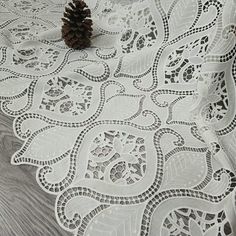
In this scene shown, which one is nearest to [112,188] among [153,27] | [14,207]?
[14,207]

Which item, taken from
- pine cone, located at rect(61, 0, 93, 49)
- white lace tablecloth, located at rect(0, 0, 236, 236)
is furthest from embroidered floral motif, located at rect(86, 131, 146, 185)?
pine cone, located at rect(61, 0, 93, 49)

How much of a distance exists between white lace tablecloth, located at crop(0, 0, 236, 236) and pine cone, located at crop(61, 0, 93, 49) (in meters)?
0.02

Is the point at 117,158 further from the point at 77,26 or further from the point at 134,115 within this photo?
the point at 77,26

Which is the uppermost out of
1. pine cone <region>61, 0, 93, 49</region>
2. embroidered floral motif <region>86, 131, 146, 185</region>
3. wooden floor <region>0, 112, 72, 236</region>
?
pine cone <region>61, 0, 93, 49</region>

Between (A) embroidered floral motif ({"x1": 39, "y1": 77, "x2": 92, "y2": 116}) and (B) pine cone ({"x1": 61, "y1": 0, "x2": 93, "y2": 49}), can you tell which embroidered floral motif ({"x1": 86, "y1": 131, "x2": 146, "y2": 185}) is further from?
(B) pine cone ({"x1": 61, "y1": 0, "x2": 93, "y2": 49})

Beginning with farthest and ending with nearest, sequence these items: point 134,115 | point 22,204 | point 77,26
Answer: point 77,26, point 134,115, point 22,204

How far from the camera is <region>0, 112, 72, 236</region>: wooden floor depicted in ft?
2.08

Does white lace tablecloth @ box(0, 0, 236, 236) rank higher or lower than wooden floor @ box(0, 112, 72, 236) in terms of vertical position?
higher

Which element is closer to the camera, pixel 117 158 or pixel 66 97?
pixel 117 158

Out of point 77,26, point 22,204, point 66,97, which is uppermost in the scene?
point 77,26

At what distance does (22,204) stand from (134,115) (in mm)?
272

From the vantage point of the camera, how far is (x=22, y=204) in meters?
0.67

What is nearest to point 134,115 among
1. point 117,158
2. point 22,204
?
point 117,158

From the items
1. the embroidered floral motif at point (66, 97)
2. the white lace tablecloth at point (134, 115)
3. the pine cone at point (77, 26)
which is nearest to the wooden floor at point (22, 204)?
the white lace tablecloth at point (134, 115)
